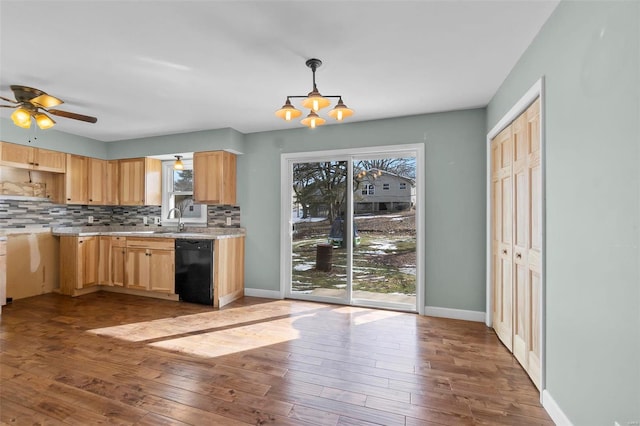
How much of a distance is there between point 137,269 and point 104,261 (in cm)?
72

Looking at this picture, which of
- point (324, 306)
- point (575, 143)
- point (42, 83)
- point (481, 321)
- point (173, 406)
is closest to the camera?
point (575, 143)

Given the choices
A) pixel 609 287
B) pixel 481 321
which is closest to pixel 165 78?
pixel 609 287

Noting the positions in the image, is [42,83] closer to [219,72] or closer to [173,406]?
[219,72]

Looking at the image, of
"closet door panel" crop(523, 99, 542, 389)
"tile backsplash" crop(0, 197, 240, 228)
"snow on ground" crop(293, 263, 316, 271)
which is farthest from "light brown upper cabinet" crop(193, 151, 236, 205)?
"closet door panel" crop(523, 99, 542, 389)

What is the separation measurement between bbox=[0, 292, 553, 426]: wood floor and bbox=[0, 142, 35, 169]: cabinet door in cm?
193

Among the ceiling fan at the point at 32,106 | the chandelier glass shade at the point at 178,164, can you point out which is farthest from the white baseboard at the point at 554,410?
the chandelier glass shade at the point at 178,164

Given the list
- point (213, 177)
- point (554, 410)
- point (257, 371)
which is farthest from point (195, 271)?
point (554, 410)

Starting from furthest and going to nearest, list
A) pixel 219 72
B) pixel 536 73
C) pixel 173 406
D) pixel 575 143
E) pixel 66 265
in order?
1. pixel 66 265
2. pixel 219 72
3. pixel 536 73
4. pixel 173 406
5. pixel 575 143

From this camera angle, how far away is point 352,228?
13.2 feet

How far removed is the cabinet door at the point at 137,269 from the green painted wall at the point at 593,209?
472cm

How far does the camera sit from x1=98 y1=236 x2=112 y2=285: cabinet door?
462 cm

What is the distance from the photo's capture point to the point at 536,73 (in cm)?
203

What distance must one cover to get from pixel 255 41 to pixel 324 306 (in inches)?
124

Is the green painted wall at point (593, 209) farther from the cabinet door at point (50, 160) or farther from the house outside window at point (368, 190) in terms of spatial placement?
the cabinet door at point (50, 160)
